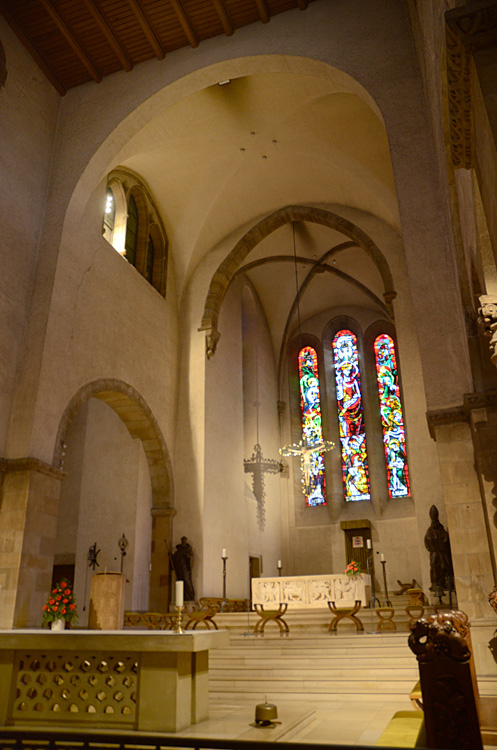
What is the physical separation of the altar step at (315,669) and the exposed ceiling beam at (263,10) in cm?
1014

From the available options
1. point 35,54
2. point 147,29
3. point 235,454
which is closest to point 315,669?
point 235,454

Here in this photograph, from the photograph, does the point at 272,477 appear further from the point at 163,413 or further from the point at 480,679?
the point at 480,679

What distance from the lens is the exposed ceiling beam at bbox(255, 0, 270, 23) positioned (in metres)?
10.1

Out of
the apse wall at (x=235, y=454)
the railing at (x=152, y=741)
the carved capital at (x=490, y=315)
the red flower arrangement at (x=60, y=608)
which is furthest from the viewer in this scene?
the apse wall at (x=235, y=454)

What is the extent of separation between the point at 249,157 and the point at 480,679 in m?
11.1

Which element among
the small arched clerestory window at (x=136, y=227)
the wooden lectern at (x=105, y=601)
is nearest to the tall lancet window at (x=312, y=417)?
the small arched clerestory window at (x=136, y=227)

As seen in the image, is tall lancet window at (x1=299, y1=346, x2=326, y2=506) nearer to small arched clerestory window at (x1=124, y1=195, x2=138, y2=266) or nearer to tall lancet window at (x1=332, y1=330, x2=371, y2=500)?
tall lancet window at (x1=332, y1=330, x2=371, y2=500)

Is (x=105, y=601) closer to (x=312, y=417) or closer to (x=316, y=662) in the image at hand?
(x=316, y=662)

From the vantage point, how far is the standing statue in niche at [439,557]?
398 inches

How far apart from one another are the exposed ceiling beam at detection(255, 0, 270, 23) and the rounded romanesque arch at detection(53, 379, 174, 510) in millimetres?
6976

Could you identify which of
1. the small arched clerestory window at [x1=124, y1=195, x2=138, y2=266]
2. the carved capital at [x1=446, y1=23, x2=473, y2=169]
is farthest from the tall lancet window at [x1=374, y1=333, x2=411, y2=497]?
the carved capital at [x1=446, y1=23, x2=473, y2=169]

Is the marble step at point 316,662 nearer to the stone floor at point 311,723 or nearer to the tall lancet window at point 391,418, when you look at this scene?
the stone floor at point 311,723

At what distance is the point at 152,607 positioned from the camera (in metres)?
12.1

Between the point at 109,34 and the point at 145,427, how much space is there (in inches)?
295
